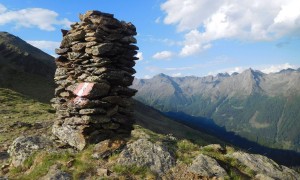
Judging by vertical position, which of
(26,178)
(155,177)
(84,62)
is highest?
(84,62)

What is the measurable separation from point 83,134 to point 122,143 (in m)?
3.24

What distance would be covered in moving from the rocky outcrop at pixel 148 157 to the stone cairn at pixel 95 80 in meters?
3.47

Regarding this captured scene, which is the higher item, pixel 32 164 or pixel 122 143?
pixel 122 143

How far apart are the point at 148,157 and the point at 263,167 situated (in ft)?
24.2


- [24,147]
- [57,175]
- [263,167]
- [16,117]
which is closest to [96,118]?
[24,147]

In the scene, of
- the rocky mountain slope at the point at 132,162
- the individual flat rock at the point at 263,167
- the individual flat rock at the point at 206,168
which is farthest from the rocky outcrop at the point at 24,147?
the individual flat rock at the point at 263,167

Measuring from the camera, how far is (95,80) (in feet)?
81.8

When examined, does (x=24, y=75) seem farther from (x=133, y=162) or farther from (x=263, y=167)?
(x=263, y=167)

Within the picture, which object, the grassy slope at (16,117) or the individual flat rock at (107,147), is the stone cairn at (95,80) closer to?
the individual flat rock at (107,147)

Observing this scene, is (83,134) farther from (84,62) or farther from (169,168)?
(169,168)

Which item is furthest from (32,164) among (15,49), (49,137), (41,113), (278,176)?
(15,49)

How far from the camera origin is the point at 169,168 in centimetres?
2034

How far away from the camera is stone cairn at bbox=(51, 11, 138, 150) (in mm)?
24484

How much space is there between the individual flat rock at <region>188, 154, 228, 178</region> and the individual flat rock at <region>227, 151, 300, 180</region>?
254 centimetres
